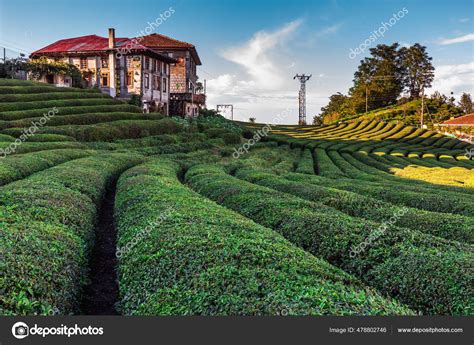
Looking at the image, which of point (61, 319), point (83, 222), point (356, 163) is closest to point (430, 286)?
point (61, 319)

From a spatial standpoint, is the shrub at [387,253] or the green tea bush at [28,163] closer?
the shrub at [387,253]

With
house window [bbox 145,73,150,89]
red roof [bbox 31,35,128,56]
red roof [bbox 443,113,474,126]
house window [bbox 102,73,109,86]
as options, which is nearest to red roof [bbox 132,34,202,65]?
red roof [bbox 31,35,128,56]

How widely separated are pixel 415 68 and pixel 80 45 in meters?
90.2

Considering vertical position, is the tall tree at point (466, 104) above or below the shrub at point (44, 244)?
above

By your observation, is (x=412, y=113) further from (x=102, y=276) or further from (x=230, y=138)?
(x=102, y=276)

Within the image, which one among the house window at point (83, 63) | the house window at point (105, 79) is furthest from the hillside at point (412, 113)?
the house window at point (83, 63)

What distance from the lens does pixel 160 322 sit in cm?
450

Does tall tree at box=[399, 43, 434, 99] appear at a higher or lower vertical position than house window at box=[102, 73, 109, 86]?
higher

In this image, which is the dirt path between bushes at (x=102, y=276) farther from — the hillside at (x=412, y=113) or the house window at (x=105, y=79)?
the hillside at (x=412, y=113)

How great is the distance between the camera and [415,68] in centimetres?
11425

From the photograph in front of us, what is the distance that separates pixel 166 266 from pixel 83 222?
491cm

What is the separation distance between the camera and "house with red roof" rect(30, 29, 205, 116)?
53.8 m

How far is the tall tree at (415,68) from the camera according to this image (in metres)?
111

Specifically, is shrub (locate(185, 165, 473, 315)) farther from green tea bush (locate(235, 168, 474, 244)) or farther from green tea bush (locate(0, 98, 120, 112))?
green tea bush (locate(0, 98, 120, 112))
